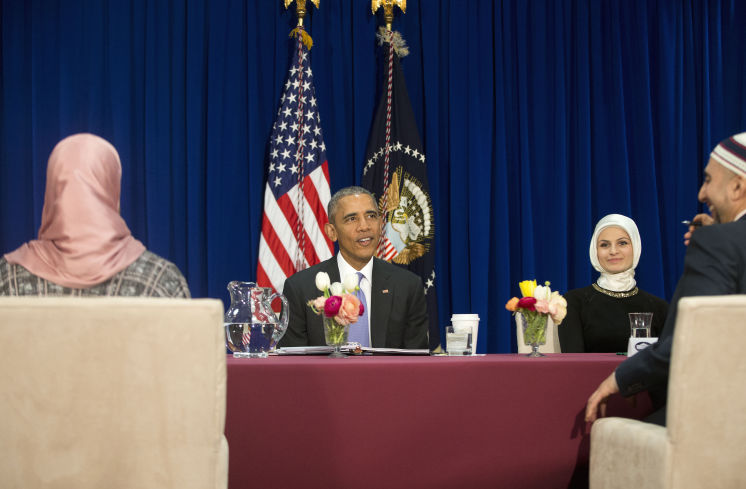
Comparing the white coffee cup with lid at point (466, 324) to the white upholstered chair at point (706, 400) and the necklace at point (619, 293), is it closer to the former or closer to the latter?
the white upholstered chair at point (706, 400)

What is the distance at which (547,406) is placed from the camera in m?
2.05

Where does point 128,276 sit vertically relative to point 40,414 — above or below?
above

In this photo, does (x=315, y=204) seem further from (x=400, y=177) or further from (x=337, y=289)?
(x=337, y=289)

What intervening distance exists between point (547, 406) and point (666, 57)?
4.33 metres

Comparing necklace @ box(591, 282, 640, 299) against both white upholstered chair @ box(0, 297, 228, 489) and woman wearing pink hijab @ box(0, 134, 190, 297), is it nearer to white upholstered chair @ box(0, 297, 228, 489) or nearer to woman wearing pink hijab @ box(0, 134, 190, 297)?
woman wearing pink hijab @ box(0, 134, 190, 297)

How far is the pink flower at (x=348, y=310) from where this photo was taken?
2222 mm

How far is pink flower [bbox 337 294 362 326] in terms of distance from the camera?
7.29 ft

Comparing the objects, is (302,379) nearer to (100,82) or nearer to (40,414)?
(40,414)

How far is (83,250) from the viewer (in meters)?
1.87

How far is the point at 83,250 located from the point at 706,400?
1516 millimetres

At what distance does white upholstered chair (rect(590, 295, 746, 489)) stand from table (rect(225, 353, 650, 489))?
457 millimetres

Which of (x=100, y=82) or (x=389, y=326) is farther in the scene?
(x=100, y=82)

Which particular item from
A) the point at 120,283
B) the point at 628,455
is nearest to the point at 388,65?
the point at 120,283

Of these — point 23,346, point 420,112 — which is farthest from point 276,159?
point 23,346
